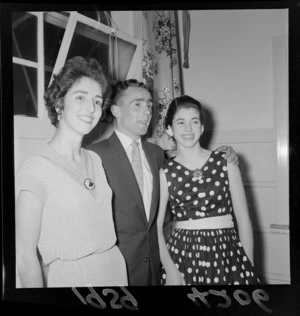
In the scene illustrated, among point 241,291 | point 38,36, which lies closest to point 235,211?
point 241,291

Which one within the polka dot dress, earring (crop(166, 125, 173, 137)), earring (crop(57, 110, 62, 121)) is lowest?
the polka dot dress

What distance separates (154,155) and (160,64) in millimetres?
297

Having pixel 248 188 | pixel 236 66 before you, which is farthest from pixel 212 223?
pixel 236 66

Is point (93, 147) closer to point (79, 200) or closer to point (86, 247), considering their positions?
point (79, 200)

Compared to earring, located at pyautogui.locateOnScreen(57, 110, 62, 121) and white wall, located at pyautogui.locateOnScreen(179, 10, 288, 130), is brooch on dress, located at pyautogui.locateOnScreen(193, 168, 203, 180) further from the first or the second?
earring, located at pyautogui.locateOnScreen(57, 110, 62, 121)

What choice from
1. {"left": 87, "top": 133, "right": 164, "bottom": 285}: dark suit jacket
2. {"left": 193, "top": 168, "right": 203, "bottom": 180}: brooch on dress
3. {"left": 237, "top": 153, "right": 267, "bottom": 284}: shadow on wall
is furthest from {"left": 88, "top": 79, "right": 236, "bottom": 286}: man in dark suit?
{"left": 237, "top": 153, "right": 267, "bottom": 284}: shadow on wall

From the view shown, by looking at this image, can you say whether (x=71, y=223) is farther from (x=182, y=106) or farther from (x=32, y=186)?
(x=182, y=106)

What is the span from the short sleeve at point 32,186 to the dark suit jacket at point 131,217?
196 mm

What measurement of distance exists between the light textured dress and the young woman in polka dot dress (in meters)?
0.18

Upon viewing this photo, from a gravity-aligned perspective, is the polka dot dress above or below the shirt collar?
below

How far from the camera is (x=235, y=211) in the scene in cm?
132

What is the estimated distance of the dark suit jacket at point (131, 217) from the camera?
1315 millimetres

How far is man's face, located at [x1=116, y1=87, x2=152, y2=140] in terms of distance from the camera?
4.36 ft

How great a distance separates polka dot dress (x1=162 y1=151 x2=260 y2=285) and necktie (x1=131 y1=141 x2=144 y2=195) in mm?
118
